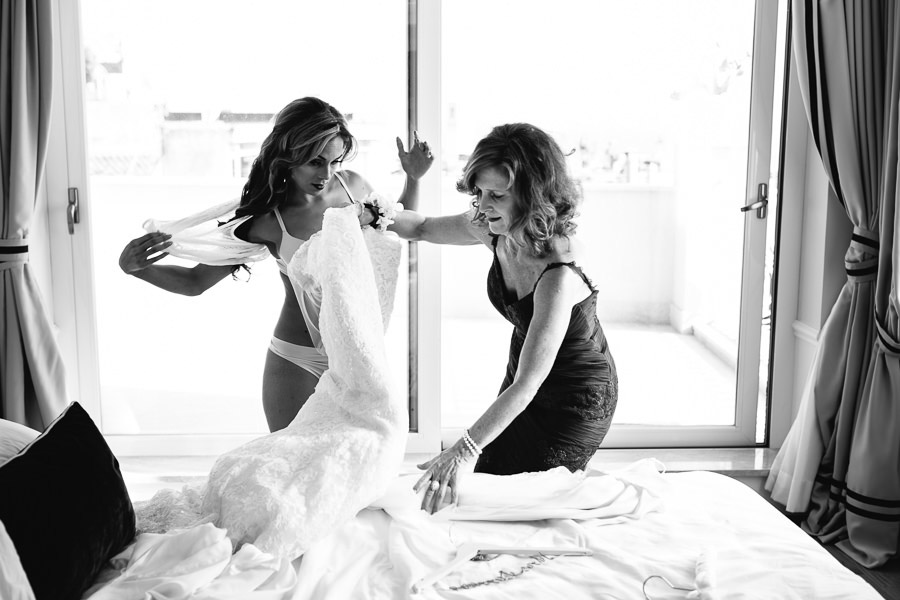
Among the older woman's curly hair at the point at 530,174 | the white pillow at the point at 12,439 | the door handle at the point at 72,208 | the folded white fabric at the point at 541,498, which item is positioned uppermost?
the older woman's curly hair at the point at 530,174

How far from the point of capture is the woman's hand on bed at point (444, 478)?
1951 mm

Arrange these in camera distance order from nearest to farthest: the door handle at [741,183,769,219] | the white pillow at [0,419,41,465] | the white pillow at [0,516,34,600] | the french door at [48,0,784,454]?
the white pillow at [0,516,34,600] < the white pillow at [0,419,41,465] < the french door at [48,0,784,454] < the door handle at [741,183,769,219]

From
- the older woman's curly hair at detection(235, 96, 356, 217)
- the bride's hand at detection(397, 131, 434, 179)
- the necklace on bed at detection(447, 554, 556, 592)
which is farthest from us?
the bride's hand at detection(397, 131, 434, 179)

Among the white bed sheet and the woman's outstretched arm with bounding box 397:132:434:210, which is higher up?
the woman's outstretched arm with bounding box 397:132:434:210

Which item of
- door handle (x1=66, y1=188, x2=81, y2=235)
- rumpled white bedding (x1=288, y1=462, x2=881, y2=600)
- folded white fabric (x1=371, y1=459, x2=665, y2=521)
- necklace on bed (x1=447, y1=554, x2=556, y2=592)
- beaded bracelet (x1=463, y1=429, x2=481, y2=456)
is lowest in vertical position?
necklace on bed (x1=447, y1=554, x2=556, y2=592)

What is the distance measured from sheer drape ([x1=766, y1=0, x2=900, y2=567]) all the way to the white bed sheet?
104 cm

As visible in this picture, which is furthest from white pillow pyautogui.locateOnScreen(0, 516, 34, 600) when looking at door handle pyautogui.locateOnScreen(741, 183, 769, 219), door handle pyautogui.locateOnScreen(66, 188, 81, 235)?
door handle pyautogui.locateOnScreen(741, 183, 769, 219)

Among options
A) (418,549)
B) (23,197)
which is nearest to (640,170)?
(418,549)

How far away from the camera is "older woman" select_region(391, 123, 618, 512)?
85.0 inches

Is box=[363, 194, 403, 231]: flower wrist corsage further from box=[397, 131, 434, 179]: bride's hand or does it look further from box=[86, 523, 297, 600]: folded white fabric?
box=[86, 523, 297, 600]: folded white fabric

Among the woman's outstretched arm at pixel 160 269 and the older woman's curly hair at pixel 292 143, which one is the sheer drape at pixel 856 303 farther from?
the woman's outstretched arm at pixel 160 269

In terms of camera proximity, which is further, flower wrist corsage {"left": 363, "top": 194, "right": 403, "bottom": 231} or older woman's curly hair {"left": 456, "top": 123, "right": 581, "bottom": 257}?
flower wrist corsage {"left": 363, "top": 194, "right": 403, "bottom": 231}

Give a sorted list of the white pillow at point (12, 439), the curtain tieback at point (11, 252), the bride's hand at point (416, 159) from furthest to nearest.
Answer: the curtain tieback at point (11, 252)
the bride's hand at point (416, 159)
the white pillow at point (12, 439)

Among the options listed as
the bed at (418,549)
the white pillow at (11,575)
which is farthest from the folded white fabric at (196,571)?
the white pillow at (11,575)
